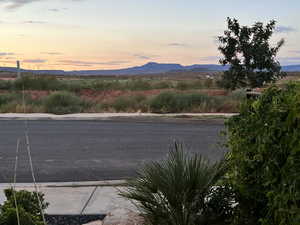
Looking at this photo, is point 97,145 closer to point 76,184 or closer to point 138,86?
point 76,184

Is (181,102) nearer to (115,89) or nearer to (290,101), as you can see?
(115,89)

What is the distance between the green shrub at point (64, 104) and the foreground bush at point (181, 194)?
17.6m

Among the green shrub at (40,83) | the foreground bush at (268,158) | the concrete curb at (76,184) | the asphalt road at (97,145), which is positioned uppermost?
the foreground bush at (268,158)

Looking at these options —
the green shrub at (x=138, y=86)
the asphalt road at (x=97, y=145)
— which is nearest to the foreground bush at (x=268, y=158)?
the asphalt road at (x=97, y=145)

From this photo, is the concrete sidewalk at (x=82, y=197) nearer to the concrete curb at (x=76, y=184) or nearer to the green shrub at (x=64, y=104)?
the concrete curb at (x=76, y=184)

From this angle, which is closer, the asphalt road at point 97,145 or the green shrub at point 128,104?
the asphalt road at point 97,145

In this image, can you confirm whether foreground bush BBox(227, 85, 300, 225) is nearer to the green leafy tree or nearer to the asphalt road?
the green leafy tree

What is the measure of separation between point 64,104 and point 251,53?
10.7m

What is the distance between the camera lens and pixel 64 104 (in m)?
22.9

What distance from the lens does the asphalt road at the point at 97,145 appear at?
8.09 m

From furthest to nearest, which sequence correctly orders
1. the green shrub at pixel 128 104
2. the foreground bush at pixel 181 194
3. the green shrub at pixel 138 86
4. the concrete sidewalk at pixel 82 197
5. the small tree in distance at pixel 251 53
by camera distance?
the green shrub at pixel 138 86 < the green shrub at pixel 128 104 < the small tree in distance at pixel 251 53 < the concrete sidewalk at pixel 82 197 < the foreground bush at pixel 181 194

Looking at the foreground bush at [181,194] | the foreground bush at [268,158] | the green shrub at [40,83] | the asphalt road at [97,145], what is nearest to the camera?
the foreground bush at [268,158]

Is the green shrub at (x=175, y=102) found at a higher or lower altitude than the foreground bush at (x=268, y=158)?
lower

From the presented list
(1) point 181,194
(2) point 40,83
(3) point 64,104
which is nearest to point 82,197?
(1) point 181,194
